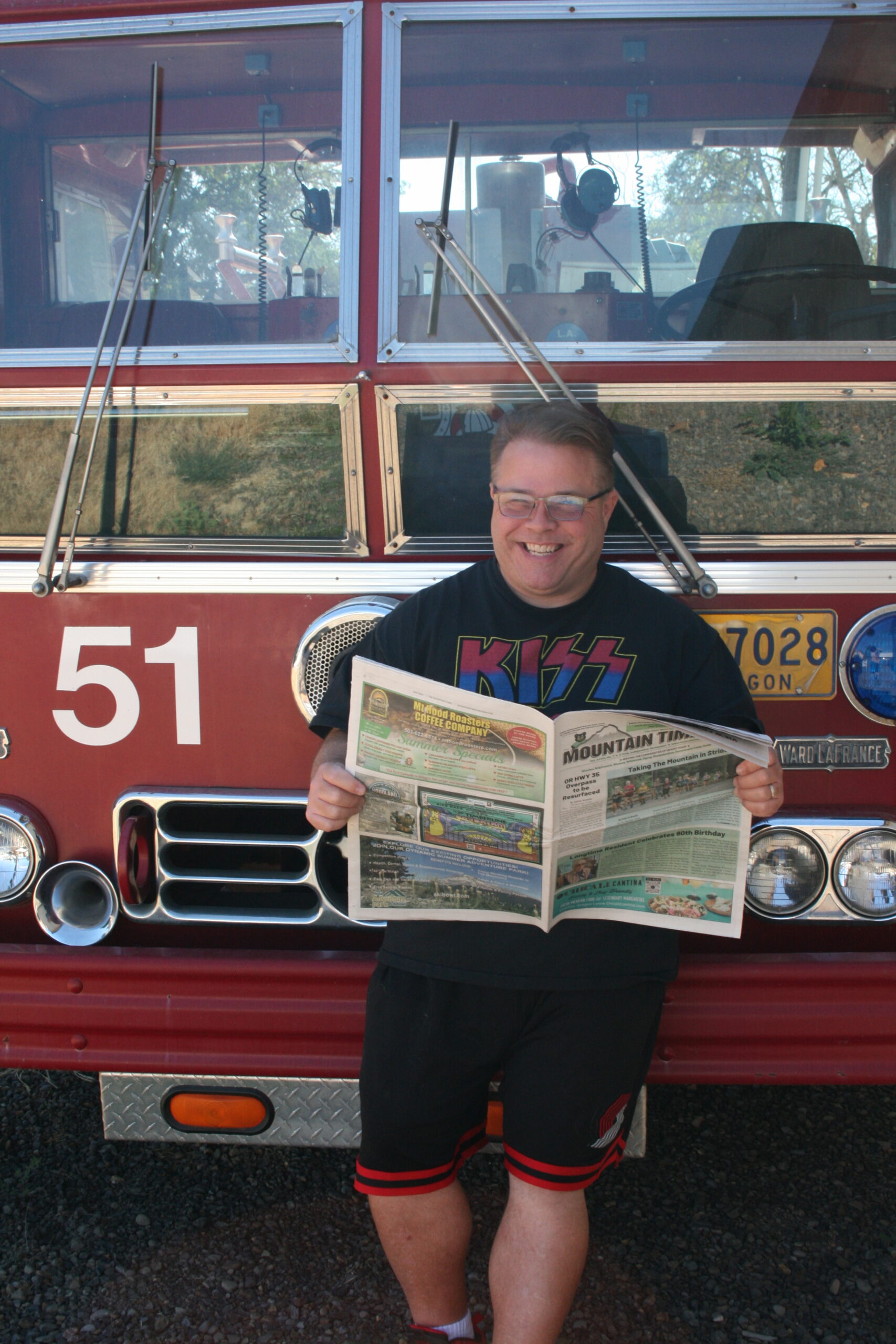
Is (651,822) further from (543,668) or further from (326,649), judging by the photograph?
(326,649)

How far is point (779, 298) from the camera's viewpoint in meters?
2.21

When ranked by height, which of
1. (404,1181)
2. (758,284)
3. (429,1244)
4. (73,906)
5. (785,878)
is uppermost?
(758,284)

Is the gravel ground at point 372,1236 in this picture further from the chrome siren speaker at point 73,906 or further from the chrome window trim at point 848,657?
the chrome window trim at point 848,657

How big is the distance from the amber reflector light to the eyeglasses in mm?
1337

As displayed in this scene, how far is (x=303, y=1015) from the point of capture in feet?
6.95

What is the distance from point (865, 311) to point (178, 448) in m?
1.47

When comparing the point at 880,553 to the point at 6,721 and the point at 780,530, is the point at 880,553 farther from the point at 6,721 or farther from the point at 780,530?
the point at 6,721

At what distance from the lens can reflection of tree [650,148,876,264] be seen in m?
2.30

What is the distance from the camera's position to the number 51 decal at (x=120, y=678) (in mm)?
2219

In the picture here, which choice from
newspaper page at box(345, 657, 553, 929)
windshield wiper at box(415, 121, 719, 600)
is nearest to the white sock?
newspaper page at box(345, 657, 553, 929)

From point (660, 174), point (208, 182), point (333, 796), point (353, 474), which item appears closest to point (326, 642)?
point (353, 474)

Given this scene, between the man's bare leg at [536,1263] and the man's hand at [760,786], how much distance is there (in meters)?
0.75

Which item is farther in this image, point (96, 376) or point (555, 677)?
point (96, 376)

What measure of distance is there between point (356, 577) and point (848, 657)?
1.02 m
